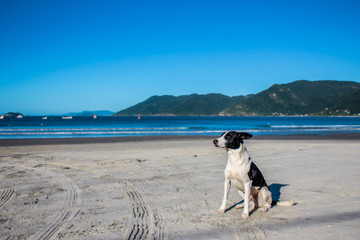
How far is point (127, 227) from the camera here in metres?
4.23

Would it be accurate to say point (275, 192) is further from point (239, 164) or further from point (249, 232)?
point (249, 232)

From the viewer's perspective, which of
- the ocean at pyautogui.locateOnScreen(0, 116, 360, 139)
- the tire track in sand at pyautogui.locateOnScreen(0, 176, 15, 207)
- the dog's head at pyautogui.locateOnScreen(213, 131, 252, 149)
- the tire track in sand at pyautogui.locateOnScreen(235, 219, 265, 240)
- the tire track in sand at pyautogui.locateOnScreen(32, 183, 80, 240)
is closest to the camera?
the tire track in sand at pyautogui.locateOnScreen(235, 219, 265, 240)

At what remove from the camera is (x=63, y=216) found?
4719mm

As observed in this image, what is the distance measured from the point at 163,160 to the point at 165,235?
7.32 m

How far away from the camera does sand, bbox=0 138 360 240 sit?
405 centimetres

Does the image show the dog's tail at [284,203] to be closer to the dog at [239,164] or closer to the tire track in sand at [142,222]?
the dog at [239,164]

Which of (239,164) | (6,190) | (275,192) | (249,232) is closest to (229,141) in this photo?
(239,164)

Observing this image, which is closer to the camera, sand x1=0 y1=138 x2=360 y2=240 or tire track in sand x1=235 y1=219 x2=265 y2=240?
tire track in sand x1=235 y1=219 x2=265 y2=240

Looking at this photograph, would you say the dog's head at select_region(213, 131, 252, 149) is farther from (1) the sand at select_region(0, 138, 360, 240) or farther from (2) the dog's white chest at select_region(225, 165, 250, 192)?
(1) the sand at select_region(0, 138, 360, 240)

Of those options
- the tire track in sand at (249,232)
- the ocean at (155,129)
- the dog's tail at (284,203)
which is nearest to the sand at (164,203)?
the tire track in sand at (249,232)

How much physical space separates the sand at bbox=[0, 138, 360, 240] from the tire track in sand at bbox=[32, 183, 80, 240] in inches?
0.6

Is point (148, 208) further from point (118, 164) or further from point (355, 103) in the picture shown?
point (355, 103)

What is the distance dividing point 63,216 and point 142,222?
1.49m

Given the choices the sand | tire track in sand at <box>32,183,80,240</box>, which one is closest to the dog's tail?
the sand
